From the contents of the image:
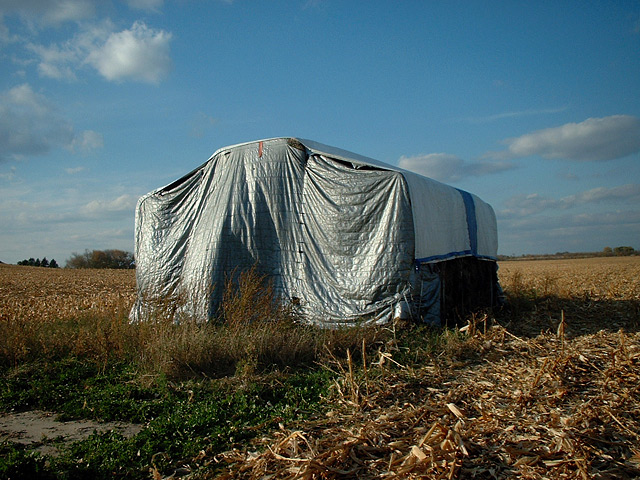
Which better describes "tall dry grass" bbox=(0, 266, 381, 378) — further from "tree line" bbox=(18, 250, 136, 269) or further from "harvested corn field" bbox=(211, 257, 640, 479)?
"tree line" bbox=(18, 250, 136, 269)

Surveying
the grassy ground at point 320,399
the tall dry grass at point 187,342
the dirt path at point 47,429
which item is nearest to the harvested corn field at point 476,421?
the grassy ground at point 320,399

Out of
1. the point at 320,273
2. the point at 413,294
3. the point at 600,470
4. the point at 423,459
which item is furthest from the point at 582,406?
the point at 320,273

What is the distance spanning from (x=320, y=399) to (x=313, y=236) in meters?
4.33

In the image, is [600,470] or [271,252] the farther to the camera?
[271,252]

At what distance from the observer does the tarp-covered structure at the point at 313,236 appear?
7793 mm

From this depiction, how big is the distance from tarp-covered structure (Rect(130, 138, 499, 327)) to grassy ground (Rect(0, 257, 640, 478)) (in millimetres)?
883

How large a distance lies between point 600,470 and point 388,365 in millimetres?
2752

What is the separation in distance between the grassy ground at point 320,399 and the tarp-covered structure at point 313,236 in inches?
34.8

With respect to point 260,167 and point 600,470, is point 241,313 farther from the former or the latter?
point 600,470

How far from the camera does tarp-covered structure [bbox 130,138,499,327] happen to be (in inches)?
307

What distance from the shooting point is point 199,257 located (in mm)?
9070

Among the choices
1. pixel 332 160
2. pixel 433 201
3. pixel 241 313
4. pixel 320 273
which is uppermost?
pixel 332 160

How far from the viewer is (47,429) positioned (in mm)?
4160

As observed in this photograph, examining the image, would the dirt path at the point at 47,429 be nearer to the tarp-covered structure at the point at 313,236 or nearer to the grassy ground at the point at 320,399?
the grassy ground at the point at 320,399
